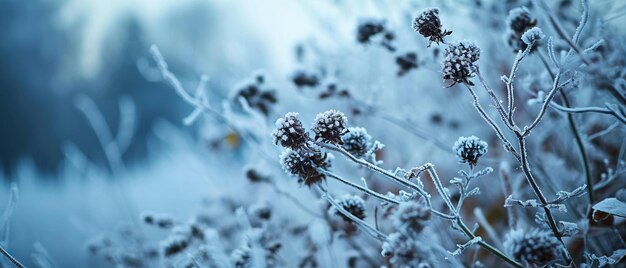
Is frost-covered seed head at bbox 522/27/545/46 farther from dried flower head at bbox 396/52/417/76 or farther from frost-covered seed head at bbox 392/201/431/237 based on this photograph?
dried flower head at bbox 396/52/417/76

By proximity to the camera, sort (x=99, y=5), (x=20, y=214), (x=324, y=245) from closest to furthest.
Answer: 1. (x=324, y=245)
2. (x=20, y=214)
3. (x=99, y=5)

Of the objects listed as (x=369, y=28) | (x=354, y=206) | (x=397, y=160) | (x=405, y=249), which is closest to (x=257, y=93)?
(x=369, y=28)

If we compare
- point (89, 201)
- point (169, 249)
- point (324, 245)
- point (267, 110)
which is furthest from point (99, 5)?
point (324, 245)

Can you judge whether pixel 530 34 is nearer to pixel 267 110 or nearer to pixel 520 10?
pixel 520 10

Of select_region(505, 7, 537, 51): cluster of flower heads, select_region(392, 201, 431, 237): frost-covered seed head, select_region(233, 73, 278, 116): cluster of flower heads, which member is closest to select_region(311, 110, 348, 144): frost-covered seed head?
select_region(392, 201, 431, 237): frost-covered seed head

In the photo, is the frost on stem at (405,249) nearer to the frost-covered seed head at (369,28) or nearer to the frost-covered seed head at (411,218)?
the frost-covered seed head at (411,218)

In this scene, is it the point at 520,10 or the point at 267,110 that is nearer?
the point at 520,10

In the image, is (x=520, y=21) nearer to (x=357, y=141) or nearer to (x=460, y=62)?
(x=460, y=62)
